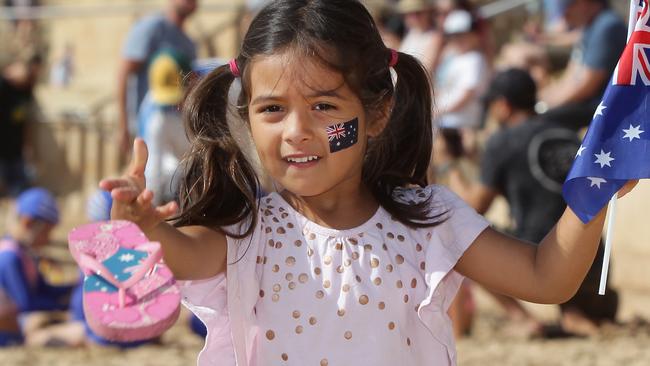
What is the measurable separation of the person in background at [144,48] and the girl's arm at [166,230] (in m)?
4.82

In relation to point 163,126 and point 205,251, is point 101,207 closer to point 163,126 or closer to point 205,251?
point 163,126

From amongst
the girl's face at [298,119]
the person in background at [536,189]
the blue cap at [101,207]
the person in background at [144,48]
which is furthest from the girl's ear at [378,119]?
the person in background at [144,48]

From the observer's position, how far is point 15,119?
10469 mm

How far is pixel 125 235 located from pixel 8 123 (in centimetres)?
826

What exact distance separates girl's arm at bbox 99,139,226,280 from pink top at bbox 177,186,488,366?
0.14 ft

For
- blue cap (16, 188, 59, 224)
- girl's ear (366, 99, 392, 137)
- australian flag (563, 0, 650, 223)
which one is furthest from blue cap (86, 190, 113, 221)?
australian flag (563, 0, 650, 223)

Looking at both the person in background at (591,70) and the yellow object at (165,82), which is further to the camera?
the yellow object at (165,82)

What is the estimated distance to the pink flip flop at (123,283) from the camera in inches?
98.0

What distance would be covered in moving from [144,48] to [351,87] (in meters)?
4.93

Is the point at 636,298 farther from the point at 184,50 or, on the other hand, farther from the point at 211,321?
the point at 211,321

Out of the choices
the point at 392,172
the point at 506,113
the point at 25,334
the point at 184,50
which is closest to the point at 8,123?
the point at 184,50

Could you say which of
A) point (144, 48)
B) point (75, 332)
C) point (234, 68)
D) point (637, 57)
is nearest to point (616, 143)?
point (637, 57)

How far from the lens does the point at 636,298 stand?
23.7 feet

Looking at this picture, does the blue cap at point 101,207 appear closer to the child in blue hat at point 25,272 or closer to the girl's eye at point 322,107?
the child in blue hat at point 25,272
